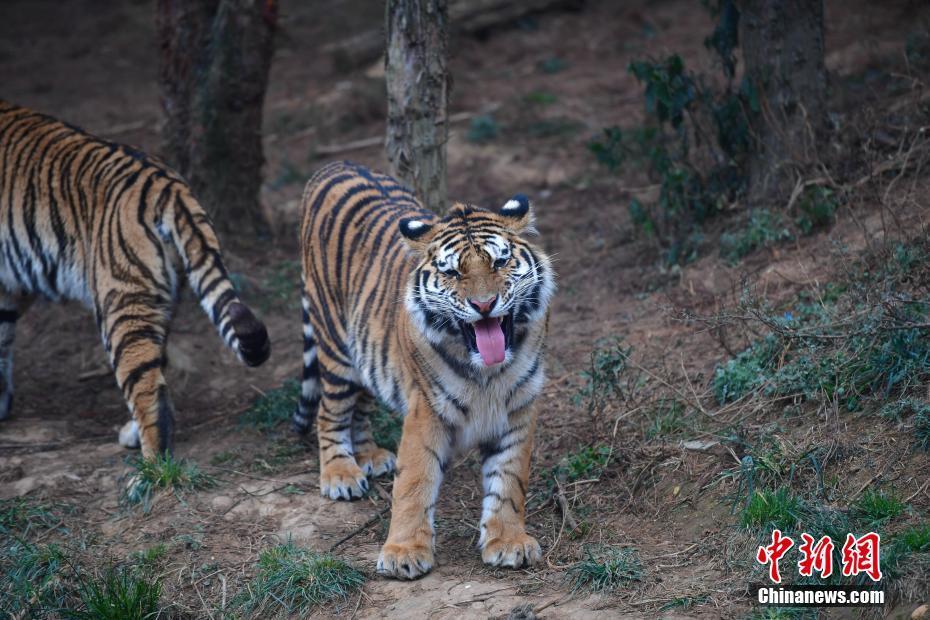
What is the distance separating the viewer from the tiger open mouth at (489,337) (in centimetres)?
439

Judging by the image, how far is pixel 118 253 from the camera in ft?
20.4

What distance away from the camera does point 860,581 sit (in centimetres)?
381

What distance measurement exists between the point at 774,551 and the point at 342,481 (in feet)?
7.81

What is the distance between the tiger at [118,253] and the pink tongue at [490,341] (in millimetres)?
1772

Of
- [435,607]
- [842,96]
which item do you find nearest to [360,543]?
[435,607]

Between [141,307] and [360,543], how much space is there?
2.12 m

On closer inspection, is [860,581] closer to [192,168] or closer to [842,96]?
[842,96]

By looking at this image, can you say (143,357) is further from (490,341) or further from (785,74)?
(785,74)

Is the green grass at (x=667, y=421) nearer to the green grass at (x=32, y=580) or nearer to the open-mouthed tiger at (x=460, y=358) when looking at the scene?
the open-mouthed tiger at (x=460, y=358)

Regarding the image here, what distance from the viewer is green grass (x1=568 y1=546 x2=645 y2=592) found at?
14.1 feet

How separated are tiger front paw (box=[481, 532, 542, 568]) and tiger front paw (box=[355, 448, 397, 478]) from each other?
1353 mm

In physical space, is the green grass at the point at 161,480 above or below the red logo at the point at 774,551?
above

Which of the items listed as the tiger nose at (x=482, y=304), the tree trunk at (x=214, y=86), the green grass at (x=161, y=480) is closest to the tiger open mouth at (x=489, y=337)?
the tiger nose at (x=482, y=304)

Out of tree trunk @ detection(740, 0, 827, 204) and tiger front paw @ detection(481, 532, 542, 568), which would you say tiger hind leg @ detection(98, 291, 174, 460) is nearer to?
tiger front paw @ detection(481, 532, 542, 568)
